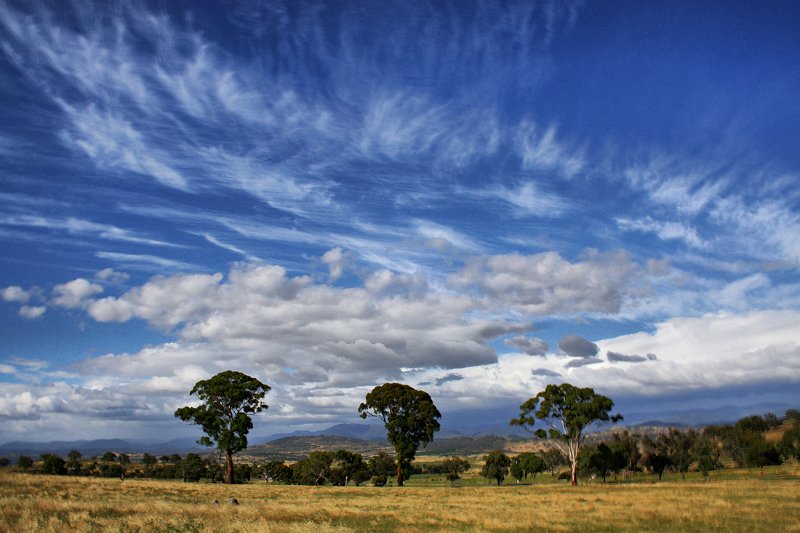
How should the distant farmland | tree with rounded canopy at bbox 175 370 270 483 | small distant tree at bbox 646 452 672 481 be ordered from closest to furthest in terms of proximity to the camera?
the distant farmland, tree with rounded canopy at bbox 175 370 270 483, small distant tree at bbox 646 452 672 481

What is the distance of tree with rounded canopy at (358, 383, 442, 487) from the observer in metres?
72.9

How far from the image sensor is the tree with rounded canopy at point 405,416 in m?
72.9

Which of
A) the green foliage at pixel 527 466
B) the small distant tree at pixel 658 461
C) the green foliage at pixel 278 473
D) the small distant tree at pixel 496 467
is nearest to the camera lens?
the small distant tree at pixel 658 461

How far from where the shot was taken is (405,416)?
242ft

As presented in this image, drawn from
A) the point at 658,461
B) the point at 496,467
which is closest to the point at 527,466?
the point at 496,467

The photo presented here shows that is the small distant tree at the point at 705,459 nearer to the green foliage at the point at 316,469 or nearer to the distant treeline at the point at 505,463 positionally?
the distant treeline at the point at 505,463

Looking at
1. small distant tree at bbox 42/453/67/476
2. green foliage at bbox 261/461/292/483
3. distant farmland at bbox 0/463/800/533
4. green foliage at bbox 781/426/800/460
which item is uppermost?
green foliage at bbox 781/426/800/460

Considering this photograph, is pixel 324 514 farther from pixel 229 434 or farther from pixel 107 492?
pixel 229 434

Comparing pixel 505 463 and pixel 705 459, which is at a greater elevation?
pixel 705 459

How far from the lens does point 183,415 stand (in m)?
69.4

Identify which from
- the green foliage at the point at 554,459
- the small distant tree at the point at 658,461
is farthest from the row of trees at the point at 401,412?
the green foliage at the point at 554,459

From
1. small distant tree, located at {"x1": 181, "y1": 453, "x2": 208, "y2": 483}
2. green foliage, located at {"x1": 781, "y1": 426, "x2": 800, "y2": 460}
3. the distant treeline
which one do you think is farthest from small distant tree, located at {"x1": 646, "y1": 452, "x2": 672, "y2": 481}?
small distant tree, located at {"x1": 181, "y1": 453, "x2": 208, "y2": 483}

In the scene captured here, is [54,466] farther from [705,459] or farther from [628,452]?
[705,459]

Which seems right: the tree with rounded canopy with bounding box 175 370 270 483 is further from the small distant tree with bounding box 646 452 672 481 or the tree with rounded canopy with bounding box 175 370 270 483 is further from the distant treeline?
the small distant tree with bounding box 646 452 672 481
